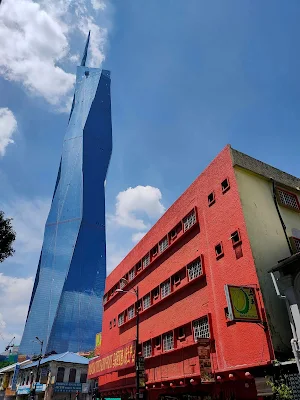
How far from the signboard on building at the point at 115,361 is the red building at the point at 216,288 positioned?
92mm

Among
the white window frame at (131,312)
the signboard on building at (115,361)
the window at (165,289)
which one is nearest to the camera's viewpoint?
the signboard on building at (115,361)

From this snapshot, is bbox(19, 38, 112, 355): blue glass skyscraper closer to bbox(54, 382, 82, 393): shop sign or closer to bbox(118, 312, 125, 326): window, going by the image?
bbox(54, 382, 82, 393): shop sign

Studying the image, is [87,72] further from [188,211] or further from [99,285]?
[188,211]

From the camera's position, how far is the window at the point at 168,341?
85.0ft

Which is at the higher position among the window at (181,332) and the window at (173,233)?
the window at (173,233)

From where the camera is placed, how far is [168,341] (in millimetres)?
26500

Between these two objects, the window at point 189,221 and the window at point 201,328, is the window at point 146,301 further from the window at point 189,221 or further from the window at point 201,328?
the window at point 201,328

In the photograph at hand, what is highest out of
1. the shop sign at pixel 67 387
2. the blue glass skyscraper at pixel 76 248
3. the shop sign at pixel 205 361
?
the blue glass skyscraper at pixel 76 248

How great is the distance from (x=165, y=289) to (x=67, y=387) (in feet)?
113

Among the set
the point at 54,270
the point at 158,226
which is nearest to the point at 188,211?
the point at 158,226

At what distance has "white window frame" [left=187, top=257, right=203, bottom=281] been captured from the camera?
2419 cm

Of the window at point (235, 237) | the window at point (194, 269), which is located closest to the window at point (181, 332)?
the window at point (194, 269)

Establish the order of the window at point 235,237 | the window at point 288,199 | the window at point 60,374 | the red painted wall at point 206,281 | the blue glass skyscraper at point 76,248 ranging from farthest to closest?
the blue glass skyscraper at point 76,248, the window at point 60,374, the window at point 288,199, the window at point 235,237, the red painted wall at point 206,281

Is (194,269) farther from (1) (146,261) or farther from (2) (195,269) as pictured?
(1) (146,261)
